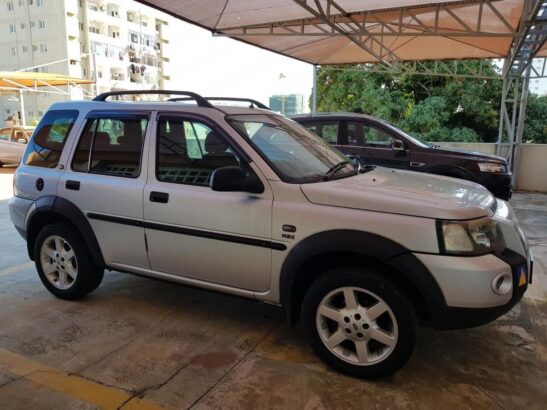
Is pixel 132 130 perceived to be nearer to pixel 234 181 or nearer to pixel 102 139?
pixel 102 139

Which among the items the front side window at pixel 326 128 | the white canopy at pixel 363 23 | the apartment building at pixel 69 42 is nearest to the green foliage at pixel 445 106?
the white canopy at pixel 363 23

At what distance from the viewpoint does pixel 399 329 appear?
2705 mm

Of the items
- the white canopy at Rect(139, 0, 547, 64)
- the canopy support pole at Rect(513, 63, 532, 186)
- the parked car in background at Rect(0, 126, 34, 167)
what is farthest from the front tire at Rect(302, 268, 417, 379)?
the parked car in background at Rect(0, 126, 34, 167)

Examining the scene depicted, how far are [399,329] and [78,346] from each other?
2272 mm

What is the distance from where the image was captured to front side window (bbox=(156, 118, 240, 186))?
333cm

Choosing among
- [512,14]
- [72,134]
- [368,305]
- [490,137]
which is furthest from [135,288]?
[490,137]

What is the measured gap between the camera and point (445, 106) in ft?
50.1

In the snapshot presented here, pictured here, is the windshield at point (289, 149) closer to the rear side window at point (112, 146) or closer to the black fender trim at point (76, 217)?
the rear side window at point (112, 146)

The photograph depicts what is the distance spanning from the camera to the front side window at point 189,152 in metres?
3.33

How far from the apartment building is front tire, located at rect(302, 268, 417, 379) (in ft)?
155

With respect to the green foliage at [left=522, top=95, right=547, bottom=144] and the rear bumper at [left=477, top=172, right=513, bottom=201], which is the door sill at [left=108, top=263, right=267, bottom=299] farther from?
the green foliage at [left=522, top=95, right=547, bottom=144]

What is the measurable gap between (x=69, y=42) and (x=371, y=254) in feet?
178

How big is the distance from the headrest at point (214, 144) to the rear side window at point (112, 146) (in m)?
A: 0.59

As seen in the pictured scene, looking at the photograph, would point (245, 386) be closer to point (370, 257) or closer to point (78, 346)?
point (370, 257)
